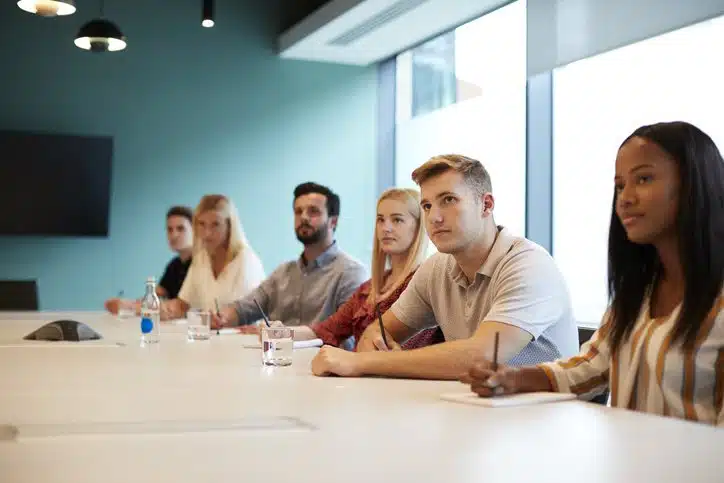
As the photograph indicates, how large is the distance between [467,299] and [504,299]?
319 mm

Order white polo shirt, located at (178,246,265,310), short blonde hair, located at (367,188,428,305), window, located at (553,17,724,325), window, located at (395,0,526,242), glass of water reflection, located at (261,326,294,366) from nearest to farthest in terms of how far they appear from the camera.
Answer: glass of water reflection, located at (261,326,294,366), short blonde hair, located at (367,188,428,305), window, located at (553,17,724,325), white polo shirt, located at (178,246,265,310), window, located at (395,0,526,242)

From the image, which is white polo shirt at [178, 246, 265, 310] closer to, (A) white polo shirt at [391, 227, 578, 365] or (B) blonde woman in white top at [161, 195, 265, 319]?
(B) blonde woman in white top at [161, 195, 265, 319]

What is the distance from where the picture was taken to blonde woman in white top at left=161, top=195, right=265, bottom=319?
509 centimetres

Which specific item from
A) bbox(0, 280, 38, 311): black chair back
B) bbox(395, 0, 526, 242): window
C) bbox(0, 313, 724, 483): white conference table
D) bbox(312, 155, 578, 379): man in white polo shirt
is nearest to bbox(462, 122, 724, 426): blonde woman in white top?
bbox(0, 313, 724, 483): white conference table

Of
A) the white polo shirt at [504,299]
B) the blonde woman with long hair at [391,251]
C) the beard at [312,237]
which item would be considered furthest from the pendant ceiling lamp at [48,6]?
the white polo shirt at [504,299]

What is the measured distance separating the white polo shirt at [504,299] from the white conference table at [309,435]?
1.42 feet

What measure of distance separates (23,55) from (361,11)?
2612 mm

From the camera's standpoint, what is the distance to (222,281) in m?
5.12

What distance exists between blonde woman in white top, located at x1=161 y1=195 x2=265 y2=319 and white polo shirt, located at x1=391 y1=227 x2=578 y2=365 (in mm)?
2308

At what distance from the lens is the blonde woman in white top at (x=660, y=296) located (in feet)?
5.82

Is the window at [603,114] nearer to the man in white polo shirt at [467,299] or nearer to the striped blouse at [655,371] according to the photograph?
the man in white polo shirt at [467,299]

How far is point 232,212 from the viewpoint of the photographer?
17.2ft

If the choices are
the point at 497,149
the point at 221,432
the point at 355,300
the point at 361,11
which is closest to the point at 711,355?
the point at 221,432

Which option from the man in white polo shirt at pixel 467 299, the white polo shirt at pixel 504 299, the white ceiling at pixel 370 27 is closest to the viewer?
the man in white polo shirt at pixel 467 299
